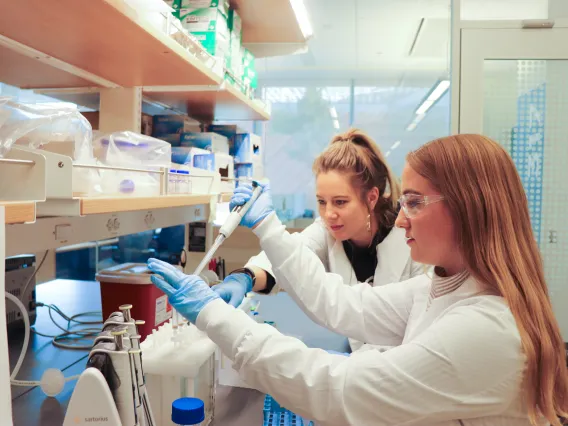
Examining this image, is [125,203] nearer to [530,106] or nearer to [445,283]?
[445,283]

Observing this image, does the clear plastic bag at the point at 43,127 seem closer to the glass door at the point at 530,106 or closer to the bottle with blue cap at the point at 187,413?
the bottle with blue cap at the point at 187,413

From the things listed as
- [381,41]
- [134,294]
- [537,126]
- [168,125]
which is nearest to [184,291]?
[134,294]

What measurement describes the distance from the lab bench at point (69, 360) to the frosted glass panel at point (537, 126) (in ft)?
4.54

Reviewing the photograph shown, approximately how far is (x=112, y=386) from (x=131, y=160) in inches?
26.8

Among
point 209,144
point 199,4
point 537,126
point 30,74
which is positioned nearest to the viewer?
point 30,74

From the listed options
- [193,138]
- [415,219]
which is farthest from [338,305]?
[193,138]

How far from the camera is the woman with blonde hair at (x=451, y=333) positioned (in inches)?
32.3

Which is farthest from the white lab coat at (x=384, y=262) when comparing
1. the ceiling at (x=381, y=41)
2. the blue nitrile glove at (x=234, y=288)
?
the ceiling at (x=381, y=41)

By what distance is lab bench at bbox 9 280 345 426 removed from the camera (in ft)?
3.92

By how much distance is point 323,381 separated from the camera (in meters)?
0.87

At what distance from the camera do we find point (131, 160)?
126 cm

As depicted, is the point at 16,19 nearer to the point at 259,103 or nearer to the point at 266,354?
the point at 266,354

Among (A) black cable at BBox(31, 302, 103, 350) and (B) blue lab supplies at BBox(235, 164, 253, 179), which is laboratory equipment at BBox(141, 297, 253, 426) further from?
(B) blue lab supplies at BBox(235, 164, 253, 179)

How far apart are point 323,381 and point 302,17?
1.67m
